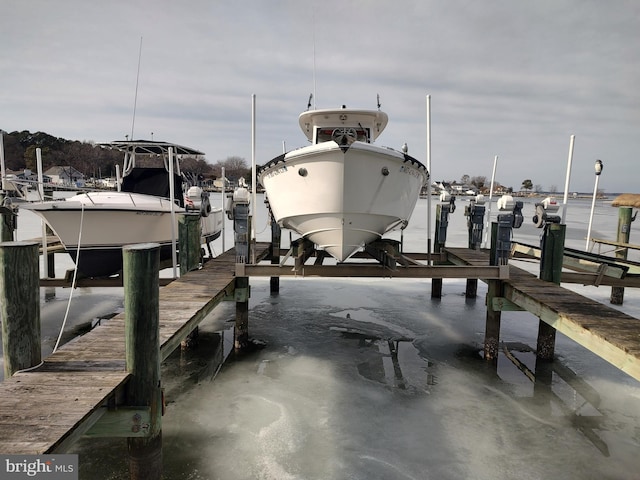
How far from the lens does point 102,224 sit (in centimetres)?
833

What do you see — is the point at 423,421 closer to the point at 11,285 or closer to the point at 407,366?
the point at 407,366

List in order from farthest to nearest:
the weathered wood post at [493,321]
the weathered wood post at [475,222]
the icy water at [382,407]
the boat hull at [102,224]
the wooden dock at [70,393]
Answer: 1. the weathered wood post at [475,222]
2. the boat hull at [102,224]
3. the weathered wood post at [493,321]
4. the icy water at [382,407]
5. the wooden dock at [70,393]

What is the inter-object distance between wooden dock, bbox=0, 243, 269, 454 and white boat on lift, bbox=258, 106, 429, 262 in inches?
105

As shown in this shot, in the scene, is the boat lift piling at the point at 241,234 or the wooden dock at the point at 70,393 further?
the boat lift piling at the point at 241,234

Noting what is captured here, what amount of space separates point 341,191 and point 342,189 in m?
0.03

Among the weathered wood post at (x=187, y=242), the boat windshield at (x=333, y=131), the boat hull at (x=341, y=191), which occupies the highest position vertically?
the boat windshield at (x=333, y=131)

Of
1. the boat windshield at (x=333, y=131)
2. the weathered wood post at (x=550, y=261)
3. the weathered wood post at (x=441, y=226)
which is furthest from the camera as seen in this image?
the weathered wood post at (x=441, y=226)

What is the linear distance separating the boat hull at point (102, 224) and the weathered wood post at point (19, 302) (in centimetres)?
483

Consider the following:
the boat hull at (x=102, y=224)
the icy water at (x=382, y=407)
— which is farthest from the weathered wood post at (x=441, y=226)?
the boat hull at (x=102, y=224)

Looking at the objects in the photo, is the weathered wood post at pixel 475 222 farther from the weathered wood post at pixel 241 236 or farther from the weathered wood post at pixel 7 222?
the weathered wood post at pixel 7 222

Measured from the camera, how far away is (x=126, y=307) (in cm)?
331

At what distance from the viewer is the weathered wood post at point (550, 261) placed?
688 cm

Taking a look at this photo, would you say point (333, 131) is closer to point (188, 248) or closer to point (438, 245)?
point (188, 248)

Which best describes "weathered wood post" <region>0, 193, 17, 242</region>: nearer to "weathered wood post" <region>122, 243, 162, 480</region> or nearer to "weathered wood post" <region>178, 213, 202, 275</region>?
"weathered wood post" <region>178, 213, 202, 275</region>
